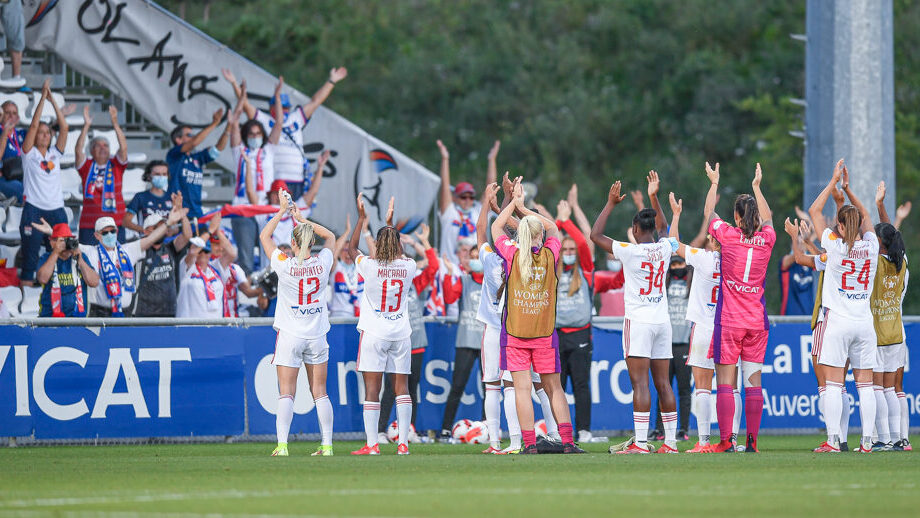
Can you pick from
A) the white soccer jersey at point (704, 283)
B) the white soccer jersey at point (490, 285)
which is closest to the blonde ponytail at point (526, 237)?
the white soccer jersey at point (490, 285)

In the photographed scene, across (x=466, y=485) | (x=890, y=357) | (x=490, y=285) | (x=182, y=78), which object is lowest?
(x=466, y=485)

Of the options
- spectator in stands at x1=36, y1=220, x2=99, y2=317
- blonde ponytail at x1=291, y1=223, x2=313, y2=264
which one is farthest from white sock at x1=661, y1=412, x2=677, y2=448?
spectator in stands at x1=36, y1=220, x2=99, y2=317

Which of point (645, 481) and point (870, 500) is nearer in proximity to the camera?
point (870, 500)

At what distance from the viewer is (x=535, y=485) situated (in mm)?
10055

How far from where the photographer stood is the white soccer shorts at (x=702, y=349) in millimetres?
13633

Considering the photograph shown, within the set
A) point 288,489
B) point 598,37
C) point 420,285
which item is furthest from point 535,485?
point 598,37

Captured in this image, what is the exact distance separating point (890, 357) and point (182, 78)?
472 inches

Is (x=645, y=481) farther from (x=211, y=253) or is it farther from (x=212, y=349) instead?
(x=211, y=253)

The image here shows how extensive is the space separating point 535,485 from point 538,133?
4170 cm

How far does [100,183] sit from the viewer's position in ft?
62.9

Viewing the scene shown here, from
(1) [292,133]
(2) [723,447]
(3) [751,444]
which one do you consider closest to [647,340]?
(2) [723,447]

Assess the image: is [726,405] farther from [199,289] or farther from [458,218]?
[458,218]

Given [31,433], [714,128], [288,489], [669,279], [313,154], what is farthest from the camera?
[714,128]

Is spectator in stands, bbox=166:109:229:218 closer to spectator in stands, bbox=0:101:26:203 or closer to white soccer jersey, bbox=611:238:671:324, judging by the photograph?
spectator in stands, bbox=0:101:26:203
